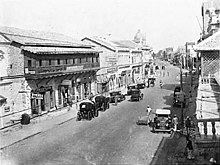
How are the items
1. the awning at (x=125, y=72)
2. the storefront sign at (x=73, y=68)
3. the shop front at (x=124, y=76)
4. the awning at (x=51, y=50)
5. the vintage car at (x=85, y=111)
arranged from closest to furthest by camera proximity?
the vintage car at (x=85, y=111), the awning at (x=51, y=50), the storefront sign at (x=73, y=68), the shop front at (x=124, y=76), the awning at (x=125, y=72)

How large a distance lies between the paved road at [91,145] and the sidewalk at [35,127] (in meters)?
0.80

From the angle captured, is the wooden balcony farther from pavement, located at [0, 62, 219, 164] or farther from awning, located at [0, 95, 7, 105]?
pavement, located at [0, 62, 219, 164]

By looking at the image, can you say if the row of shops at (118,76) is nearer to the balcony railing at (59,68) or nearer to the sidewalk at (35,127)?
the balcony railing at (59,68)

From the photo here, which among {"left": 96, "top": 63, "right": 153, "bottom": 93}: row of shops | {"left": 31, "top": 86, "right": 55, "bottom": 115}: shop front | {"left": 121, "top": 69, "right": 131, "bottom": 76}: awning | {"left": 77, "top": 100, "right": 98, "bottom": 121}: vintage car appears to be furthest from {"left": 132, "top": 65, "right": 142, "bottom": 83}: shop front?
{"left": 77, "top": 100, "right": 98, "bottom": 121}: vintage car

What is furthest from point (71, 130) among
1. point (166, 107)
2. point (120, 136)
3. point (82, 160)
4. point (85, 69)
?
point (85, 69)

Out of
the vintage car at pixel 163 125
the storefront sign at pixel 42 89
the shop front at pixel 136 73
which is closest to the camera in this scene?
the vintage car at pixel 163 125

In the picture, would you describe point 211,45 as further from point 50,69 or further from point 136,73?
point 136,73

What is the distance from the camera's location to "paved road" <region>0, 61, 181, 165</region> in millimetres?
17938

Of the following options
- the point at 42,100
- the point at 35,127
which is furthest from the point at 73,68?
the point at 35,127

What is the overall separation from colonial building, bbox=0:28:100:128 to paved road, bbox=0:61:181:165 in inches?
198

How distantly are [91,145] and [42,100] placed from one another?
561 inches

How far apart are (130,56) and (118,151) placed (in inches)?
1978

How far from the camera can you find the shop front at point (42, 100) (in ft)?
103

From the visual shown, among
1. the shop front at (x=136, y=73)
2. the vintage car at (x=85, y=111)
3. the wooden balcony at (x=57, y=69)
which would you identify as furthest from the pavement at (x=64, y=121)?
the shop front at (x=136, y=73)
